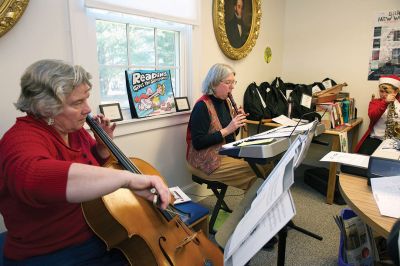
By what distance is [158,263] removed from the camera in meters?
1.00

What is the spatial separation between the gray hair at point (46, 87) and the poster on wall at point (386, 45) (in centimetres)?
313

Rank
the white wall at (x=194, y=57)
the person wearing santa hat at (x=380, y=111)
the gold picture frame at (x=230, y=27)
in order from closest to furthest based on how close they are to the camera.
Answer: the white wall at (x=194, y=57), the gold picture frame at (x=230, y=27), the person wearing santa hat at (x=380, y=111)

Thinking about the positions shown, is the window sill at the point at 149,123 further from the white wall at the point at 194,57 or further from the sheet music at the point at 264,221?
the sheet music at the point at 264,221

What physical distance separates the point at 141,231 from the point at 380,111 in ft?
8.44

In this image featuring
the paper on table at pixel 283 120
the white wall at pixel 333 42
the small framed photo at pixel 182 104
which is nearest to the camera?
the small framed photo at pixel 182 104

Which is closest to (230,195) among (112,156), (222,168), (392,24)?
(222,168)

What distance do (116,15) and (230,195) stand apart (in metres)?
1.85

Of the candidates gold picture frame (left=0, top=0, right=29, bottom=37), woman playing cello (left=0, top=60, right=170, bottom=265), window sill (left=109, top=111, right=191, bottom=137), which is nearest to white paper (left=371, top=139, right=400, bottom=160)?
woman playing cello (left=0, top=60, right=170, bottom=265)

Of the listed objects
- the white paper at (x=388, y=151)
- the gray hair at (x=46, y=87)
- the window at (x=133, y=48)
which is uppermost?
the window at (x=133, y=48)

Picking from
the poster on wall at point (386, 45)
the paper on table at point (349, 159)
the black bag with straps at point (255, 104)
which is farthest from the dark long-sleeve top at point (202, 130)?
the poster on wall at point (386, 45)

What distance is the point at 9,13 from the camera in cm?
128

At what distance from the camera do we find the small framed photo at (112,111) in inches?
72.2

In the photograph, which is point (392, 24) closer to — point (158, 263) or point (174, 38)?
point (174, 38)

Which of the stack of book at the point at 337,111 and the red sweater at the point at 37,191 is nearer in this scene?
the red sweater at the point at 37,191
